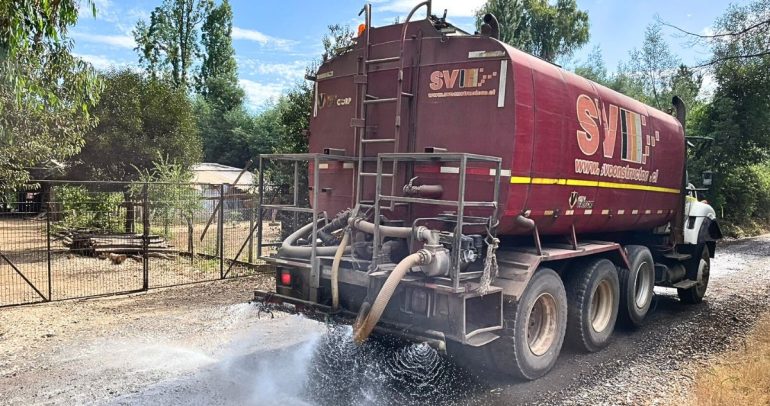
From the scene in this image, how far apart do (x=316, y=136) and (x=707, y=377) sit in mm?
4848

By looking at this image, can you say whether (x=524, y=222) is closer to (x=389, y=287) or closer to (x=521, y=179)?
(x=521, y=179)

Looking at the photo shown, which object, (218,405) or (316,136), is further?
(316,136)

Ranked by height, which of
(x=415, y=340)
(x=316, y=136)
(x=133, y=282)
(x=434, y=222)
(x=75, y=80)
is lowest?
(x=133, y=282)

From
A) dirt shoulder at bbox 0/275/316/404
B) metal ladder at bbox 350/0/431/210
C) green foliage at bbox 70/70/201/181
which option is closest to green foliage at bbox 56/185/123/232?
dirt shoulder at bbox 0/275/316/404

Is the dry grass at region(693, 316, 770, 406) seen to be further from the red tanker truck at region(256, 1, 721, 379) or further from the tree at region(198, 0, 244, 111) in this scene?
the tree at region(198, 0, 244, 111)

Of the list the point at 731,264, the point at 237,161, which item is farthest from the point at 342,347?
the point at 237,161

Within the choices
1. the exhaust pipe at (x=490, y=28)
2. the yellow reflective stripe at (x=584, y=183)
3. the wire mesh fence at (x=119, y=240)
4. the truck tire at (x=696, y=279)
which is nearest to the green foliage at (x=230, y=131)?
the wire mesh fence at (x=119, y=240)

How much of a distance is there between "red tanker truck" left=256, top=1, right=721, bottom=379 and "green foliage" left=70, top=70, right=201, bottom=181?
643 inches

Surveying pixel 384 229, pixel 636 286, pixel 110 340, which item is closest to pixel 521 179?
pixel 384 229

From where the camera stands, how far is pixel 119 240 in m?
12.5

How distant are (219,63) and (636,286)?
46.0 meters

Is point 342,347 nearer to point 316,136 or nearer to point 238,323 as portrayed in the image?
point 238,323

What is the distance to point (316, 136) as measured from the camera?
654 centimetres

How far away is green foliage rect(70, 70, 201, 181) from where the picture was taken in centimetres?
2069
